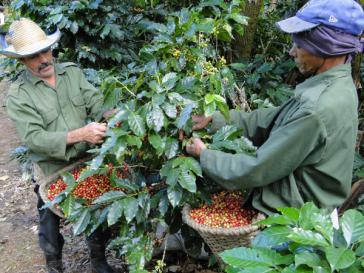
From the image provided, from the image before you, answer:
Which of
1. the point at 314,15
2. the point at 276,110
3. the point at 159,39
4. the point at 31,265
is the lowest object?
the point at 31,265

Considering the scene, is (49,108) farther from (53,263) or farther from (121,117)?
(53,263)

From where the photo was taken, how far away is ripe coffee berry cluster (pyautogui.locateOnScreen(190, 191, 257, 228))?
2102 millimetres

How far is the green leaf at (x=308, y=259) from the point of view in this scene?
1221 millimetres

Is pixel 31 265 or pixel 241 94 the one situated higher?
A: pixel 241 94

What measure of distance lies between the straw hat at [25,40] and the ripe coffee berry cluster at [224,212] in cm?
142

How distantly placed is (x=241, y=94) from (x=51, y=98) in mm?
1300

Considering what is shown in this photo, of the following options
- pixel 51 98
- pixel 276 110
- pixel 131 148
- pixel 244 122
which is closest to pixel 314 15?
pixel 276 110

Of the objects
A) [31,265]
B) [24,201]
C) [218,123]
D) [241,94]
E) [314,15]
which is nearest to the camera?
[314,15]

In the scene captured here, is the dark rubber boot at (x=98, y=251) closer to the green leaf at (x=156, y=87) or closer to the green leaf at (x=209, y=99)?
the green leaf at (x=156, y=87)

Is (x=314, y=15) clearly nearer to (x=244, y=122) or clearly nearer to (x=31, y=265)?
(x=244, y=122)

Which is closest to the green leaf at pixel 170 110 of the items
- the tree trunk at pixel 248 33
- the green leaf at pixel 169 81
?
the green leaf at pixel 169 81

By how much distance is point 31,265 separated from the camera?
3572 millimetres

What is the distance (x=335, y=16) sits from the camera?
5.89 ft

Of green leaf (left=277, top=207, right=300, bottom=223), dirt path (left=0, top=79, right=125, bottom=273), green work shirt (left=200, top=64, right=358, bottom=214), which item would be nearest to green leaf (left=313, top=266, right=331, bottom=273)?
green leaf (left=277, top=207, right=300, bottom=223)
